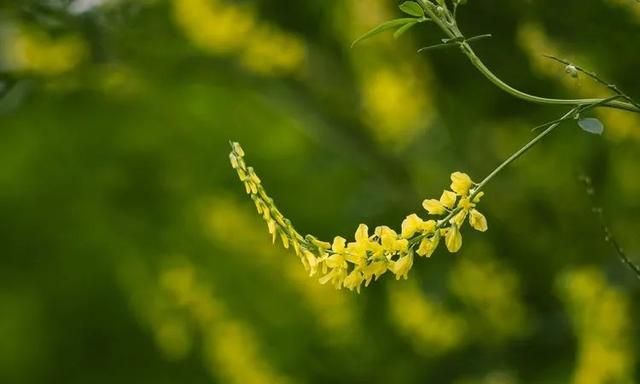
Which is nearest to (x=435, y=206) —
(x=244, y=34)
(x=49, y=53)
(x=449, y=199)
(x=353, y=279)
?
(x=449, y=199)

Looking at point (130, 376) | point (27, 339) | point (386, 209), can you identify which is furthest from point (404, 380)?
point (27, 339)

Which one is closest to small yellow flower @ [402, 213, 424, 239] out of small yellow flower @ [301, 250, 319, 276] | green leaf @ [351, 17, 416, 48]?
small yellow flower @ [301, 250, 319, 276]

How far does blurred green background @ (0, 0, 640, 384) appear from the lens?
128 inches

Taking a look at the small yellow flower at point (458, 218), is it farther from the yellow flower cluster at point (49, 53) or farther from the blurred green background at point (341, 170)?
the yellow flower cluster at point (49, 53)

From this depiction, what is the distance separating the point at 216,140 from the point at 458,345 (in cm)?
243

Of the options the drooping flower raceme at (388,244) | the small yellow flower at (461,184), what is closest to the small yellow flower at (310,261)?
the drooping flower raceme at (388,244)

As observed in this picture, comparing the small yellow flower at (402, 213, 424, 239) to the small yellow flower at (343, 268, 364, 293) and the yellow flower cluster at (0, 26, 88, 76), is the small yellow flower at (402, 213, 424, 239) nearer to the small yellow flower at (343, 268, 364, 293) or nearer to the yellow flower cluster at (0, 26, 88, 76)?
the small yellow flower at (343, 268, 364, 293)

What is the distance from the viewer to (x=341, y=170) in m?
4.61

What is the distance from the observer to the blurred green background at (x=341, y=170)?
10.7ft

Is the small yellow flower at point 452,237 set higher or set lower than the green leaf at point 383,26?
lower

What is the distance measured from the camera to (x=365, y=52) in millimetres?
4281

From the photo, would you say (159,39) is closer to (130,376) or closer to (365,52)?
(365,52)

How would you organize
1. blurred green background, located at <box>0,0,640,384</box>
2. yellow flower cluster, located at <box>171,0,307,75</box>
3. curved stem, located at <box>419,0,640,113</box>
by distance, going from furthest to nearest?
yellow flower cluster, located at <box>171,0,307,75</box> → blurred green background, located at <box>0,0,640,384</box> → curved stem, located at <box>419,0,640,113</box>

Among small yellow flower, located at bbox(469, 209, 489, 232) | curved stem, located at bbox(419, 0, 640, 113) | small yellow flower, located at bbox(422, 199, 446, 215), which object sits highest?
curved stem, located at bbox(419, 0, 640, 113)
